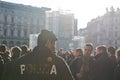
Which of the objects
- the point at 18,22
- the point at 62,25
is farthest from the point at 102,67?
the point at 18,22

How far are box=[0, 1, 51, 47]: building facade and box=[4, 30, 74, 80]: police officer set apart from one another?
64.8m

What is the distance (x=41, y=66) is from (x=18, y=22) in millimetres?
69057

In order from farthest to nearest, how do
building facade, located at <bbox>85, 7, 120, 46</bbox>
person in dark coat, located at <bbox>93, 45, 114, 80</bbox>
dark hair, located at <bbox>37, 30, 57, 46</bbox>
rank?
building facade, located at <bbox>85, 7, 120, 46</bbox>, person in dark coat, located at <bbox>93, 45, 114, 80</bbox>, dark hair, located at <bbox>37, 30, 57, 46</bbox>

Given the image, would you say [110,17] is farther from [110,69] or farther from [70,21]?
[110,69]

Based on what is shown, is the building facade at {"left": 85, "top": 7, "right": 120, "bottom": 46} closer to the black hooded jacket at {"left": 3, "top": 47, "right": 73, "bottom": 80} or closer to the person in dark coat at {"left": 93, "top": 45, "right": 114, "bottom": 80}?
the person in dark coat at {"left": 93, "top": 45, "right": 114, "bottom": 80}

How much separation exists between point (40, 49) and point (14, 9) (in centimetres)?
6796

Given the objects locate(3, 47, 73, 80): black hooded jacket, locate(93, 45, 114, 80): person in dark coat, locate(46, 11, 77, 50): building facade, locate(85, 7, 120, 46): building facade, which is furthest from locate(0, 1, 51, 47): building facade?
locate(3, 47, 73, 80): black hooded jacket

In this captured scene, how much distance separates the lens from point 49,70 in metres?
4.46

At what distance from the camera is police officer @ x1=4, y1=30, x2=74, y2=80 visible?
440 centimetres

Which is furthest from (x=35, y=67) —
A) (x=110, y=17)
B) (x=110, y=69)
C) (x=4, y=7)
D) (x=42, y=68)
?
(x=110, y=17)

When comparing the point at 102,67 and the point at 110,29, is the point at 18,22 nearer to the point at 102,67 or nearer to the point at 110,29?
the point at 110,29

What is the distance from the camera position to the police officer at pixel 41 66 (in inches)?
173

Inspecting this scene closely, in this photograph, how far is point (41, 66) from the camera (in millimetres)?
4449

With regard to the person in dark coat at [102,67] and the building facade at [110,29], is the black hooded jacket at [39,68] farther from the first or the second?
the building facade at [110,29]
